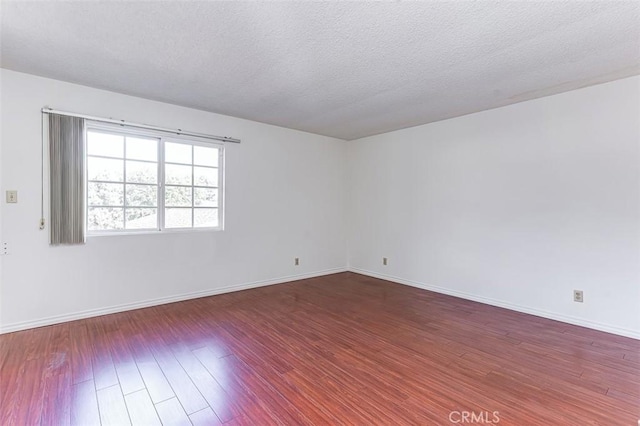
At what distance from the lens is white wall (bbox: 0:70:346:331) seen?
2887 millimetres

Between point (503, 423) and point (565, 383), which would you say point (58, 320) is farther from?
point (565, 383)

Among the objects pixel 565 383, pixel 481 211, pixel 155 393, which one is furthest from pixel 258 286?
pixel 565 383

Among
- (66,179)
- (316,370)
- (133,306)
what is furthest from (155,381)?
(66,179)

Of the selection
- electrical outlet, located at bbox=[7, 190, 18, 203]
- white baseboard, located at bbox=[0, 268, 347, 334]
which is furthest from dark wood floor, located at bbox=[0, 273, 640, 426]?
electrical outlet, located at bbox=[7, 190, 18, 203]

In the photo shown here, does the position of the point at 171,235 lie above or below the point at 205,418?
above

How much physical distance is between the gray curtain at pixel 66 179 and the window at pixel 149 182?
0.12 meters

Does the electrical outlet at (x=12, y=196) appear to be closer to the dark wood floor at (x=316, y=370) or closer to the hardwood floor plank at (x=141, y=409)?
the dark wood floor at (x=316, y=370)

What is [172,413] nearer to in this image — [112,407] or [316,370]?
[112,407]

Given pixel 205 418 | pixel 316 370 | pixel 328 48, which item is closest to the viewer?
pixel 205 418

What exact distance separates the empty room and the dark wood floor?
0.02 metres

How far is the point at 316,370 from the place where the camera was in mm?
2227

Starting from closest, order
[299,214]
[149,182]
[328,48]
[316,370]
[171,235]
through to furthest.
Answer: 1. [316,370]
2. [328,48]
3. [149,182]
4. [171,235]
5. [299,214]

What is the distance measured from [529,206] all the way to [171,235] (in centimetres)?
429

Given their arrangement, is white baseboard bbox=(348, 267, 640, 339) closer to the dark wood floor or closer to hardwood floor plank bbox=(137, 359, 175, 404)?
the dark wood floor
